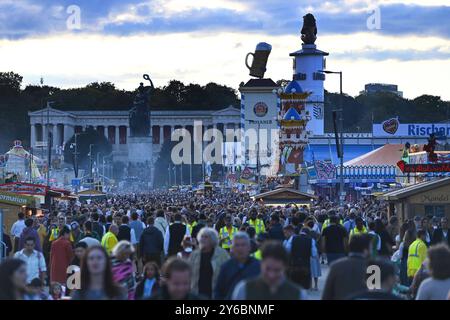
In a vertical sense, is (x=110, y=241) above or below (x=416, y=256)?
above

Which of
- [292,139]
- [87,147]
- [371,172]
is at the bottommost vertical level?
[371,172]

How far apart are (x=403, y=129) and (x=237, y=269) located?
112510 millimetres

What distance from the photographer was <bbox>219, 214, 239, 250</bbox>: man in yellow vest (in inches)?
814

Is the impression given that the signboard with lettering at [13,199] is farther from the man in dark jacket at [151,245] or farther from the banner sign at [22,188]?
the man in dark jacket at [151,245]

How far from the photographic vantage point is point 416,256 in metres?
17.2

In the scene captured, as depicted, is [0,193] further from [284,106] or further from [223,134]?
[223,134]

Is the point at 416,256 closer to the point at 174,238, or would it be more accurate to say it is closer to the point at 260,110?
the point at 174,238

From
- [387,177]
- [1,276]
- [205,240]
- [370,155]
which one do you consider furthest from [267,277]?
[370,155]

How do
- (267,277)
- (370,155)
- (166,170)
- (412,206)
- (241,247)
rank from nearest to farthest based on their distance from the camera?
(267,277) → (241,247) → (412,206) → (370,155) → (166,170)

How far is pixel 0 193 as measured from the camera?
1240 inches

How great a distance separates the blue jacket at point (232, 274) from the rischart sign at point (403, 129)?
330 ft

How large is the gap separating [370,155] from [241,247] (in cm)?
5446

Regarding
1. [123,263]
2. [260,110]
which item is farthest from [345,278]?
[260,110]

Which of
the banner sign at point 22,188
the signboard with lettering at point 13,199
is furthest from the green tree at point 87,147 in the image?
the signboard with lettering at point 13,199
